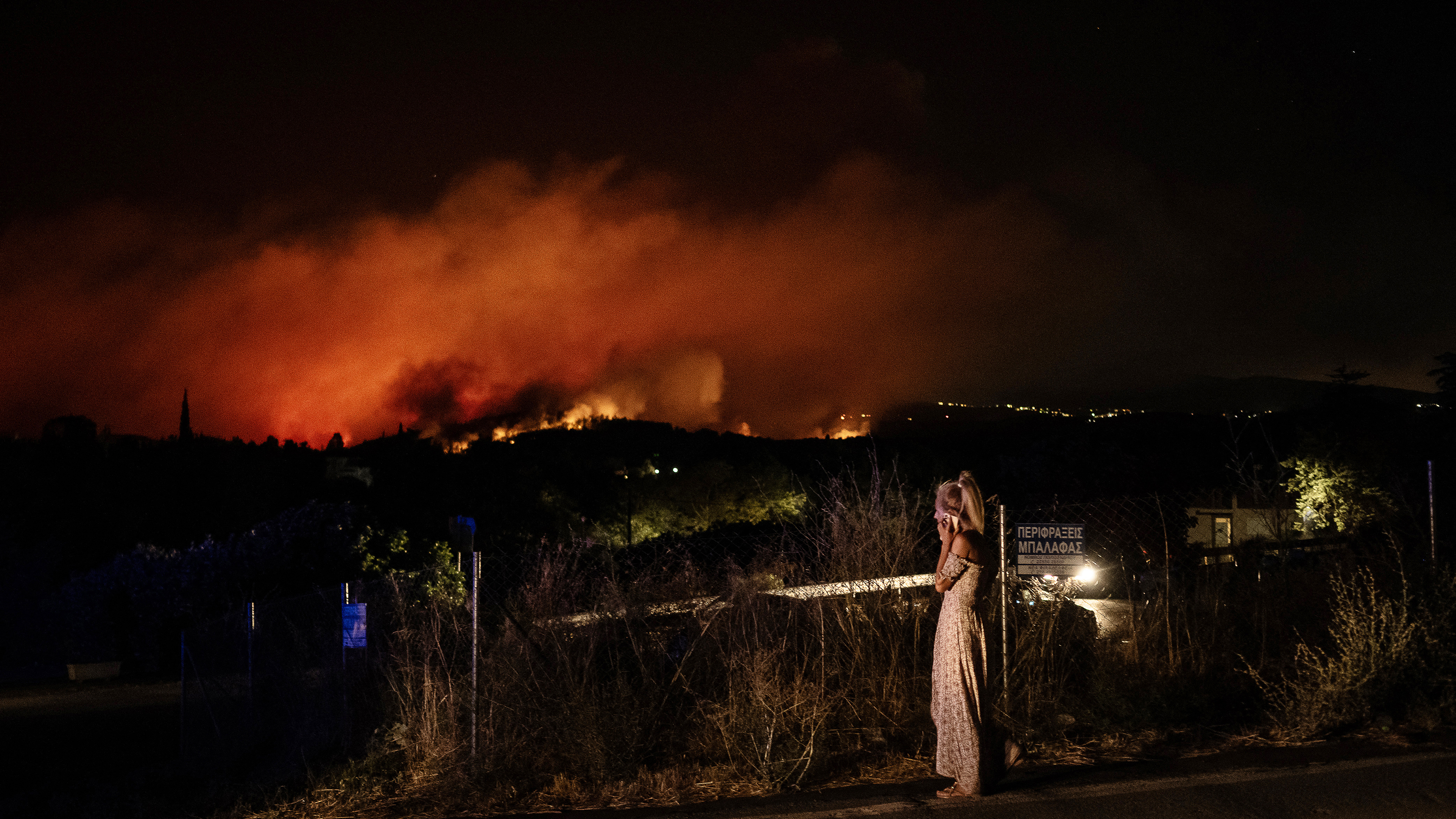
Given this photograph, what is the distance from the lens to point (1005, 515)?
7.66 m

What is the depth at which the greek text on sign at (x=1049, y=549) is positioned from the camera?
735 cm

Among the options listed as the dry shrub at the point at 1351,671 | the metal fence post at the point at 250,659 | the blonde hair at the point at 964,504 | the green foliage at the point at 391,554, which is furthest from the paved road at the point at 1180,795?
the green foliage at the point at 391,554

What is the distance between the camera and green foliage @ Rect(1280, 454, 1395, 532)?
94.3 feet

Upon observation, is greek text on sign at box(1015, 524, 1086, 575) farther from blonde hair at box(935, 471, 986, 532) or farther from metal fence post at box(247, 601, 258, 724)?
metal fence post at box(247, 601, 258, 724)

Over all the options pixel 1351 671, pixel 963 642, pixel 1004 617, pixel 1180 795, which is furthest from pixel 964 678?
pixel 1351 671

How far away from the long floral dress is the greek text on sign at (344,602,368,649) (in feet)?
15.3

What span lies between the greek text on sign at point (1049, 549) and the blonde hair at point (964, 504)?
5.10 ft

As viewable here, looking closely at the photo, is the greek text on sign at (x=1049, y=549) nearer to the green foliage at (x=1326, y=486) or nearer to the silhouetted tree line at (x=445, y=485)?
the silhouetted tree line at (x=445, y=485)

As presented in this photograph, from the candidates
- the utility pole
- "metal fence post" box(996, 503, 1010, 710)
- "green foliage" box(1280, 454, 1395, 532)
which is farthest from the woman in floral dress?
"green foliage" box(1280, 454, 1395, 532)

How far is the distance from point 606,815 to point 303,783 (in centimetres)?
245

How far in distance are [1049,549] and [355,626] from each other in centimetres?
541

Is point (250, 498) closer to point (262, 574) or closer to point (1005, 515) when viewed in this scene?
point (262, 574)

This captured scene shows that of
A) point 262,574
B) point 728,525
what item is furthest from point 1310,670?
point 262,574

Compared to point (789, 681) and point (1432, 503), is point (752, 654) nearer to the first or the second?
Answer: point (789, 681)
